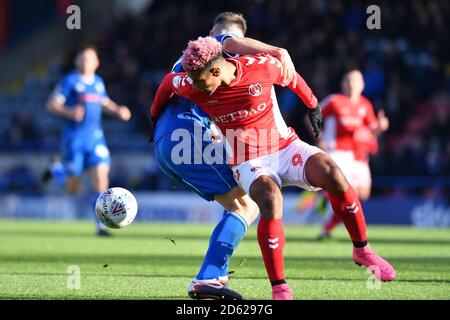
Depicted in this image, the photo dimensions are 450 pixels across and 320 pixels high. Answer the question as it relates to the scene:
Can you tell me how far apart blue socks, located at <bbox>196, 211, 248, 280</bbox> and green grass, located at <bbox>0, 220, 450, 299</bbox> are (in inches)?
12.1

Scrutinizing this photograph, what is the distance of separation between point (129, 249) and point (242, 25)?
4507 mm

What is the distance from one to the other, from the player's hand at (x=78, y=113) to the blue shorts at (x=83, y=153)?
345 mm

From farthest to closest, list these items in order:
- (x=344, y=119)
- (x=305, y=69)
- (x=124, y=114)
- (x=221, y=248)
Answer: (x=305, y=69), (x=344, y=119), (x=124, y=114), (x=221, y=248)

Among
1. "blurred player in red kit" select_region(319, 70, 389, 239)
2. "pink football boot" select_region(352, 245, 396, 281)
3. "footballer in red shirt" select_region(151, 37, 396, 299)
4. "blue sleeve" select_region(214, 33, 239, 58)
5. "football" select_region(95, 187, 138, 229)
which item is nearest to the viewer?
"footballer in red shirt" select_region(151, 37, 396, 299)

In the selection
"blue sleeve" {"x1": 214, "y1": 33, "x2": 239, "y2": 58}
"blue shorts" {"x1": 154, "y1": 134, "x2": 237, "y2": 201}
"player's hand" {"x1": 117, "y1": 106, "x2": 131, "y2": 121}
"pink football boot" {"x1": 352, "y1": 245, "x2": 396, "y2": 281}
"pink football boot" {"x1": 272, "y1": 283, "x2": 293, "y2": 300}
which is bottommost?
"pink football boot" {"x1": 272, "y1": 283, "x2": 293, "y2": 300}

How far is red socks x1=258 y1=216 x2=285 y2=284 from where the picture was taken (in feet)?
20.0

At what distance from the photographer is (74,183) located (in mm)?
14578

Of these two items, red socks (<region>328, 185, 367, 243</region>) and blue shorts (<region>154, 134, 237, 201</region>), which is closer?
red socks (<region>328, 185, 367, 243</region>)

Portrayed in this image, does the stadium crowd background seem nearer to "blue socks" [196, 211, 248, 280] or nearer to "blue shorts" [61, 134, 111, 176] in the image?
"blue shorts" [61, 134, 111, 176]

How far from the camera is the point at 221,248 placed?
21.7 ft

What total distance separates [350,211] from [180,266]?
9.59 ft

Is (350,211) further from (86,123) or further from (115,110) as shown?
(86,123)
